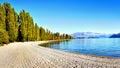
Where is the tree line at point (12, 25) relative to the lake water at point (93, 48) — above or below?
above

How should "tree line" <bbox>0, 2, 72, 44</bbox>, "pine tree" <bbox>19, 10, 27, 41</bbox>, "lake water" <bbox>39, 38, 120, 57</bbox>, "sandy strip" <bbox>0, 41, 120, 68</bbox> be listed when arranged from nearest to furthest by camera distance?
1. "sandy strip" <bbox>0, 41, 120, 68</bbox>
2. "lake water" <bbox>39, 38, 120, 57</bbox>
3. "tree line" <bbox>0, 2, 72, 44</bbox>
4. "pine tree" <bbox>19, 10, 27, 41</bbox>

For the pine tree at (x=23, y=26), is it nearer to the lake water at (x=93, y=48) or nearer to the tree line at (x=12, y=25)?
the tree line at (x=12, y=25)

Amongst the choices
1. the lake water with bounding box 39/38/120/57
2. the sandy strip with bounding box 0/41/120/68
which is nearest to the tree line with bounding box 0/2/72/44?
the lake water with bounding box 39/38/120/57

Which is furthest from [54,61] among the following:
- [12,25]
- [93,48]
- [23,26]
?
[23,26]

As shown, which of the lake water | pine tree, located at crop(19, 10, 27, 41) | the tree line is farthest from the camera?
pine tree, located at crop(19, 10, 27, 41)

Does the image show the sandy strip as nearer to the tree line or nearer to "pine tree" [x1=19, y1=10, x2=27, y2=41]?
the tree line

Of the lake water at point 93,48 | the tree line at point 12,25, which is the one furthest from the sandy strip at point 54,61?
the tree line at point 12,25

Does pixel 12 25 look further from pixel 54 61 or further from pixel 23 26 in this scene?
pixel 54 61

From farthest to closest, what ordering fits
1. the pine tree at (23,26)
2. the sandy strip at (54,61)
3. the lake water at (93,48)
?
the pine tree at (23,26), the lake water at (93,48), the sandy strip at (54,61)

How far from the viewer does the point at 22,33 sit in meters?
88.2

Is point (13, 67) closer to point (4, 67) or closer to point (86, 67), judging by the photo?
point (4, 67)

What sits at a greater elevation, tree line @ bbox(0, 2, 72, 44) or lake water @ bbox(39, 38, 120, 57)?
tree line @ bbox(0, 2, 72, 44)

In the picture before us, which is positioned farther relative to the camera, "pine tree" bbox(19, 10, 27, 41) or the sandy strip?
"pine tree" bbox(19, 10, 27, 41)

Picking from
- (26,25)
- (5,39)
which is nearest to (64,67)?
(5,39)
